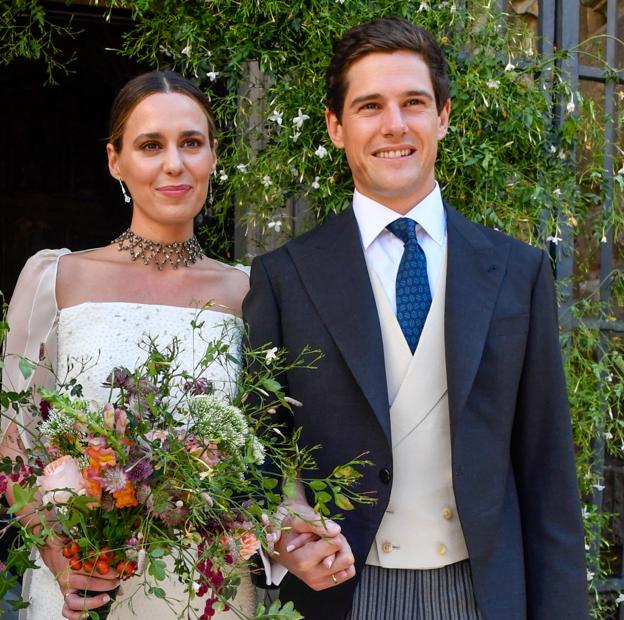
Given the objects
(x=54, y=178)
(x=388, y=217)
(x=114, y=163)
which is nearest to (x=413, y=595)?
(x=388, y=217)

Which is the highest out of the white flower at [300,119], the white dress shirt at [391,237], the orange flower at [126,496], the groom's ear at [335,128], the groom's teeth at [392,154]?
the white flower at [300,119]

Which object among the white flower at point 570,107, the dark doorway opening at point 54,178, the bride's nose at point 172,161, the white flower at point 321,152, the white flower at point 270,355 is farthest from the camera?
the dark doorway opening at point 54,178

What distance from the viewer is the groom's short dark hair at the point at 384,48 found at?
209 centimetres

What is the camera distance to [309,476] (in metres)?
1.94

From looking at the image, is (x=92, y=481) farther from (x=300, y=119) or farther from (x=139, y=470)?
(x=300, y=119)

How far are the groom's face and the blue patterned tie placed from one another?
0.13 metres

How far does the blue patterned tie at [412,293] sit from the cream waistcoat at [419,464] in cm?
3

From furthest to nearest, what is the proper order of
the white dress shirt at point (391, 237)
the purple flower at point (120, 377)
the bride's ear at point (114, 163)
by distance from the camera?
1. the bride's ear at point (114, 163)
2. the white dress shirt at point (391, 237)
3. the purple flower at point (120, 377)

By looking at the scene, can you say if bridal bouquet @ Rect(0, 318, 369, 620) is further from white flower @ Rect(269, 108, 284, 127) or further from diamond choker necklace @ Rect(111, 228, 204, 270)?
white flower @ Rect(269, 108, 284, 127)

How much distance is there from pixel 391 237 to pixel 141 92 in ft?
2.49

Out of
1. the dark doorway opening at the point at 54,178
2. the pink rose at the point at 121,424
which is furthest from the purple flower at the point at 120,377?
the dark doorway opening at the point at 54,178

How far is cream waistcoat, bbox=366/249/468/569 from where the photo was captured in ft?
6.21

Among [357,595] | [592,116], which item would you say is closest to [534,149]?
[592,116]

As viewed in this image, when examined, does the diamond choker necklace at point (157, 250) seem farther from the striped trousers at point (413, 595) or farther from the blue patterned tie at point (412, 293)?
the striped trousers at point (413, 595)
